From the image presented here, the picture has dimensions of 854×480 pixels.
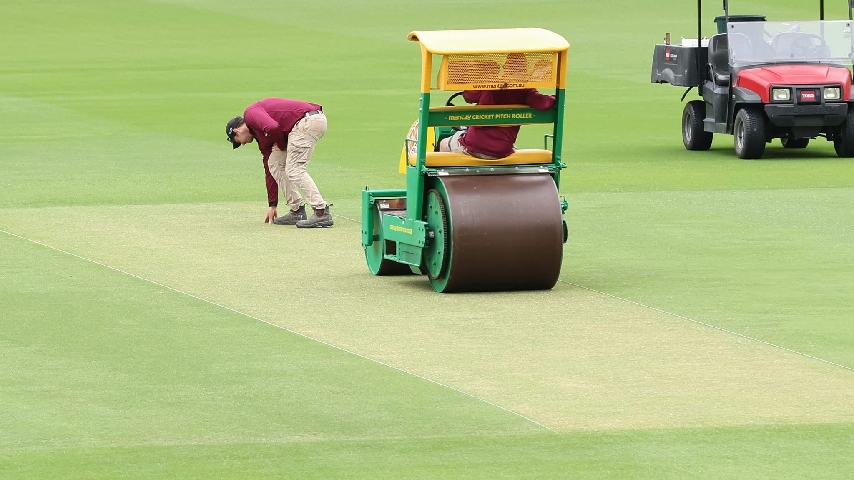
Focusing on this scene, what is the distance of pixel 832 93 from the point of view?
23594 mm

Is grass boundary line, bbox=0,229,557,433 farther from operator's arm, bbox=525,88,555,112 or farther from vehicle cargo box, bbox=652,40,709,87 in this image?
vehicle cargo box, bbox=652,40,709,87

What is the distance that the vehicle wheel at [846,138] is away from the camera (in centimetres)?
2389

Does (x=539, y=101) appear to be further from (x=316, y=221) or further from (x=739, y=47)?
(x=739, y=47)

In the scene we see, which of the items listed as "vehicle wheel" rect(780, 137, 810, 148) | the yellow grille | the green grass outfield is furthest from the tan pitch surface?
"vehicle wheel" rect(780, 137, 810, 148)

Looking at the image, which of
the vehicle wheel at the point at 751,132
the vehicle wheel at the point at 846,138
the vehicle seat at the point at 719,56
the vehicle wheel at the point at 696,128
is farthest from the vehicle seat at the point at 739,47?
the vehicle wheel at the point at 846,138

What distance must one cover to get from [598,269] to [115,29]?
41.9m

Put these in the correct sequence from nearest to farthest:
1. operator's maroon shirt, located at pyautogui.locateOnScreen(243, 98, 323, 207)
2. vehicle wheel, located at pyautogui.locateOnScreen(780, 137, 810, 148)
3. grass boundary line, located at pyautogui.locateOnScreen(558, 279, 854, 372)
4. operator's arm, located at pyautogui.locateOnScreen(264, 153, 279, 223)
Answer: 1. grass boundary line, located at pyautogui.locateOnScreen(558, 279, 854, 372)
2. operator's maroon shirt, located at pyautogui.locateOnScreen(243, 98, 323, 207)
3. operator's arm, located at pyautogui.locateOnScreen(264, 153, 279, 223)
4. vehicle wheel, located at pyautogui.locateOnScreen(780, 137, 810, 148)

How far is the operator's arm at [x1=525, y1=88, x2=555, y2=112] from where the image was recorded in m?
14.0

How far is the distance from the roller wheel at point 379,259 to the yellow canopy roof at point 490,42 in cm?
155

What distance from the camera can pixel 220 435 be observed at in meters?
9.22

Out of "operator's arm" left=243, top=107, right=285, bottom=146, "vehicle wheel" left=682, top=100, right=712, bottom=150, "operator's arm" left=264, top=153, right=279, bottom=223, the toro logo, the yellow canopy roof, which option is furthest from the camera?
"vehicle wheel" left=682, top=100, right=712, bottom=150

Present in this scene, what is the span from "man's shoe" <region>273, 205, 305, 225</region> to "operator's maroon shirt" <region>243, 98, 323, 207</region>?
17 centimetres

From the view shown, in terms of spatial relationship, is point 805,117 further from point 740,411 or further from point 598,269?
point 740,411

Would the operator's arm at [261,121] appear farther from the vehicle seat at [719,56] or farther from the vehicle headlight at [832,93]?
the vehicle seat at [719,56]
